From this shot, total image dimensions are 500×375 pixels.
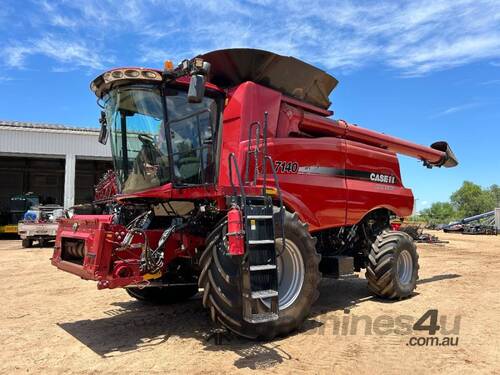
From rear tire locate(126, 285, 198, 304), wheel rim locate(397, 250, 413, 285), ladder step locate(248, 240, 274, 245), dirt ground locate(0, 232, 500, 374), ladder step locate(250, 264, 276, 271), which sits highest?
ladder step locate(248, 240, 274, 245)

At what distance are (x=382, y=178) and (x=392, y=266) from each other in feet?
5.58

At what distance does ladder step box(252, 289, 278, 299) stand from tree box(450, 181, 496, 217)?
86416 mm

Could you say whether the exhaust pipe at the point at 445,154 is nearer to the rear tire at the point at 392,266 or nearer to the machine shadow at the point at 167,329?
the rear tire at the point at 392,266

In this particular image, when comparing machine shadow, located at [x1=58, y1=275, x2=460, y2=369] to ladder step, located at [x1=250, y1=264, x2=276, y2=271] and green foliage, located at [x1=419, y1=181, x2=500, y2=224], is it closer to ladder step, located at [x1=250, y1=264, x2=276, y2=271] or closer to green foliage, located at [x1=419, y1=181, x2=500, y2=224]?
ladder step, located at [x1=250, y1=264, x2=276, y2=271]

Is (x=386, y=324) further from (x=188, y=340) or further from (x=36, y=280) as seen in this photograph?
(x=36, y=280)

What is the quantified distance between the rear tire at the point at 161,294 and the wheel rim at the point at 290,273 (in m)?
2.03

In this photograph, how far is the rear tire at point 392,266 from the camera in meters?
7.25

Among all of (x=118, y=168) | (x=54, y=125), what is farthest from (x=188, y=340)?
Result: (x=54, y=125)

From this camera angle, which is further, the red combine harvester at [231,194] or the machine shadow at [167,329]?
the red combine harvester at [231,194]

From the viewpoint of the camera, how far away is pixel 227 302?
459 cm

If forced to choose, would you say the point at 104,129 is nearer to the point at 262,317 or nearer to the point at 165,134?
the point at 165,134

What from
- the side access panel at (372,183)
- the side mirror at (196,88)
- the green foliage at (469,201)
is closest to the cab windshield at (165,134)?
the side mirror at (196,88)

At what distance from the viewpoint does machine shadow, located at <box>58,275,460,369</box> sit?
15.0ft

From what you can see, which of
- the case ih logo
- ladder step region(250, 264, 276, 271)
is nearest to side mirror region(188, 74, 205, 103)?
ladder step region(250, 264, 276, 271)
